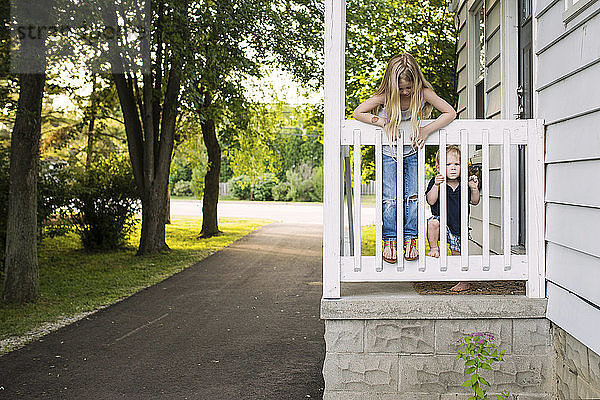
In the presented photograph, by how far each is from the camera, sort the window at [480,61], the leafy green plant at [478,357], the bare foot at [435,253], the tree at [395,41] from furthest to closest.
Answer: the tree at [395,41] → the window at [480,61] → the bare foot at [435,253] → the leafy green plant at [478,357]

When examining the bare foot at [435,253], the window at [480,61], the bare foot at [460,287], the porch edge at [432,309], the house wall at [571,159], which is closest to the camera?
the house wall at [571,159]

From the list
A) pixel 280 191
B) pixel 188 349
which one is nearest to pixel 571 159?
pixel 188 349

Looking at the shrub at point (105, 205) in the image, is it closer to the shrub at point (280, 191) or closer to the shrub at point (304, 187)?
the shrub at point (304, 187)

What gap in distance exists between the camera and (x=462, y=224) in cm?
423

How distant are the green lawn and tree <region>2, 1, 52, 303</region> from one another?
442 mm

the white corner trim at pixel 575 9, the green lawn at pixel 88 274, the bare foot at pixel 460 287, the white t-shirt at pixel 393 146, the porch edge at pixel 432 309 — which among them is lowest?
the green lawn at pixel 88 274

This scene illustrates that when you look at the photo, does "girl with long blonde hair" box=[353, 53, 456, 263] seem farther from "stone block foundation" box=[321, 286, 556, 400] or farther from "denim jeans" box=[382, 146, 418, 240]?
"stone block foundation" box=[321, 286, 556, 400]

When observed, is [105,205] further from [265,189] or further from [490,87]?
[265,189]

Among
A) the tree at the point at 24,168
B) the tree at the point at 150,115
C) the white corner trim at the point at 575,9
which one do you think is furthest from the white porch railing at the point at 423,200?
the tree at the point at 150,115

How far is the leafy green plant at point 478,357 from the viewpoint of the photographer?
375 cm

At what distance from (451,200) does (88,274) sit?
341 inches

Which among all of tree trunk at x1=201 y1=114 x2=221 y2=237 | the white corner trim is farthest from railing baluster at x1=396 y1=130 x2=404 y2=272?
tree trunk at x1=201 y1=114 x2=221 y2=237

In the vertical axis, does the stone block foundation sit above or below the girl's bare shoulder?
below

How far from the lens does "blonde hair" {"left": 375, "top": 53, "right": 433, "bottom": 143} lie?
414cm
